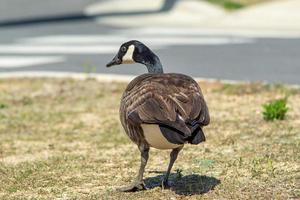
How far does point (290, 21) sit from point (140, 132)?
1574 cm

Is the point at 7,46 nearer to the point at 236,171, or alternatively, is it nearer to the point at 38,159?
the point at 38,159

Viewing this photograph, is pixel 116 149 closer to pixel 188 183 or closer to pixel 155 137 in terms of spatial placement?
pixel 188 183

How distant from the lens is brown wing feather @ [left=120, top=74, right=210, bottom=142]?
6.09 m

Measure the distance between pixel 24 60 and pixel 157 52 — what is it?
2.70 meters

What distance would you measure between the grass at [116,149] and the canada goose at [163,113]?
52 cm

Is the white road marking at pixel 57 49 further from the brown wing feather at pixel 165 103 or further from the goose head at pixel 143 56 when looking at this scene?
the brown wing feather at pixel 165 103

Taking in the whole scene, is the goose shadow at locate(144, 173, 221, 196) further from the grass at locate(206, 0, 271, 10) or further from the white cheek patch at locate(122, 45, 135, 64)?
the grass at locate(206, 0, 271, 10)

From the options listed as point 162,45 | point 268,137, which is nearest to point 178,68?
point 162,45

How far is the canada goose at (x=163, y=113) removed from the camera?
6031mm

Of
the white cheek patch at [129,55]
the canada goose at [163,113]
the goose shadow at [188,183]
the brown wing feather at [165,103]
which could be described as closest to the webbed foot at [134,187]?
the canada goose at [163,113]

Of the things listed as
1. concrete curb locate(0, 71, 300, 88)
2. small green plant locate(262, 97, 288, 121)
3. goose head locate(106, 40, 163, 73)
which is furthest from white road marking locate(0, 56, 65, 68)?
goose head locate(106, 40, 163, 73)

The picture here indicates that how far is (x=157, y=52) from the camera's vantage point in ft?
56.3

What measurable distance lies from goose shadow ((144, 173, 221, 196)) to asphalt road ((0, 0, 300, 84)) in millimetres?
6286

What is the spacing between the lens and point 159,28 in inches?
851
